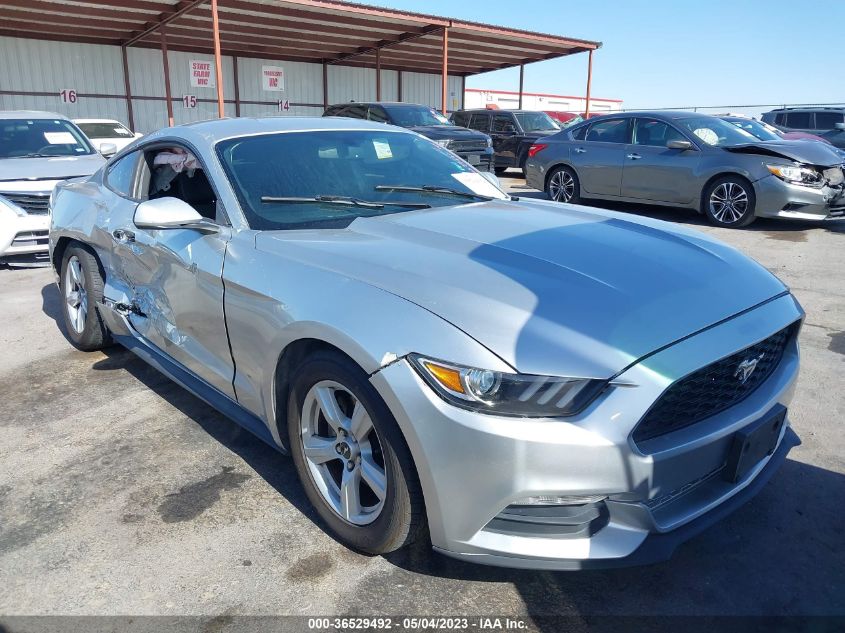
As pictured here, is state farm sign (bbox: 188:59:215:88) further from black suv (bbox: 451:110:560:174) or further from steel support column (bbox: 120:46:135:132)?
black suv (bbox: 451:110:560:174)

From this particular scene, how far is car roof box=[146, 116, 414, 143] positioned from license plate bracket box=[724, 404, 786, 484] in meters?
2.42

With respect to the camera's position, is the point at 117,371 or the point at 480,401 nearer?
the point at 480,401

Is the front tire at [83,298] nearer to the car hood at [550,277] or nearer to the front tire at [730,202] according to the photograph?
the car hood at [550,277]

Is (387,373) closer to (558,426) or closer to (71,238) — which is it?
(558,426)

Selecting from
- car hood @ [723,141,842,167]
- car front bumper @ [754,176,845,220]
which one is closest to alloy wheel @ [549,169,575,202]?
car hood @ [723,141,842,167]

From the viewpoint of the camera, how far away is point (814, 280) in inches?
241

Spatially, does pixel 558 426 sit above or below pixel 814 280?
above

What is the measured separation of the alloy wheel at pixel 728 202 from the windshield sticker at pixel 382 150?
658 cm

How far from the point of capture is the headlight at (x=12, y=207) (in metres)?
6.65

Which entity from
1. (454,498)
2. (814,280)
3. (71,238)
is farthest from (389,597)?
(814,280)

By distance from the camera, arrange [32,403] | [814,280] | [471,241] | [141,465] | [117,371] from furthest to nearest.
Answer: [814,280], [117,371], [32,403], [141,465], [471,241]

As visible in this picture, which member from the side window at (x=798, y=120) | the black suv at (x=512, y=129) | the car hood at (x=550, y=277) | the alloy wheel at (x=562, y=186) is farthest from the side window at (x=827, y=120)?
the car hood at (x=550, y=277)

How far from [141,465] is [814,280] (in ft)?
19.5

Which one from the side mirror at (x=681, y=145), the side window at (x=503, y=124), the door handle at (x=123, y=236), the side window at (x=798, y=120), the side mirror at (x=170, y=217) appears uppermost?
the side window at (x=798, y=120)
